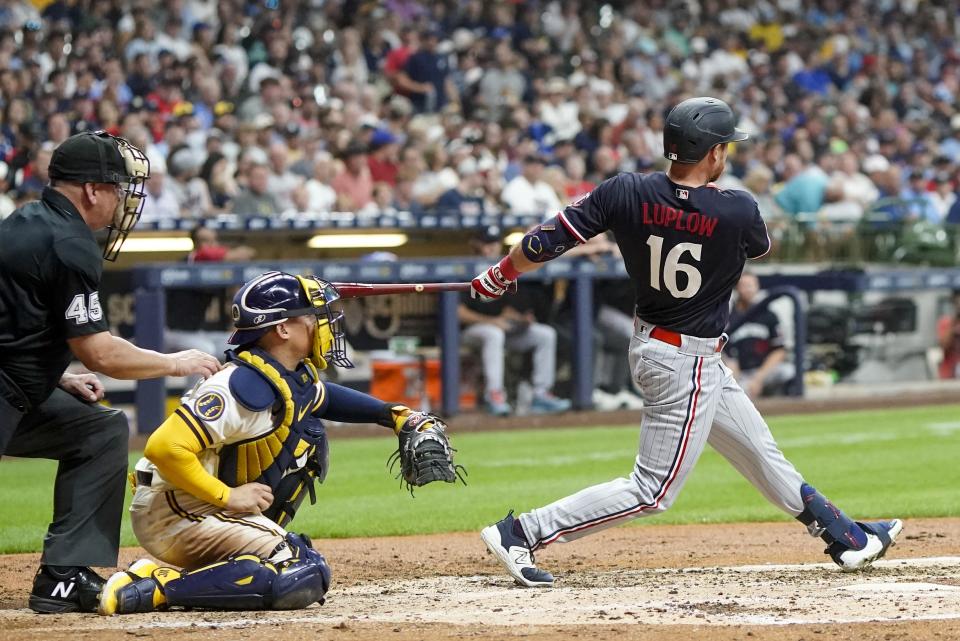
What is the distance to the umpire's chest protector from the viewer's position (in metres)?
4.71

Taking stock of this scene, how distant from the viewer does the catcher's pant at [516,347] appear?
1245 cm

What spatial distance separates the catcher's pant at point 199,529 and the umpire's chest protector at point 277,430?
5.2 inches

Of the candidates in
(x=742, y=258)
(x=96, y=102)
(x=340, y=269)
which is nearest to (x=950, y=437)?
(x=340, y=269)

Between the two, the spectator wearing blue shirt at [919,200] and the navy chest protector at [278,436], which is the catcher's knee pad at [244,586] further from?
the spectator wearing blue shirt at [919,200]

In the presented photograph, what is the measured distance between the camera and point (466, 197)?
1415cm

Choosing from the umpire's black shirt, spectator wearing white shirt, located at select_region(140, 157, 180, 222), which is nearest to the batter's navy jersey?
the umpire's black shirt

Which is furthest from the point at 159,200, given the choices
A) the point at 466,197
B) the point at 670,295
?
the point at 670,295

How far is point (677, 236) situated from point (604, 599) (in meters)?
1.34

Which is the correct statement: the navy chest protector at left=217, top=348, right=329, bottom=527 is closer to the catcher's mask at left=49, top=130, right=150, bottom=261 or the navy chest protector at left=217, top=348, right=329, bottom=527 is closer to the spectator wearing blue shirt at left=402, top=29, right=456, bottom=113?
the catcher's mask at left=49, top=130, right=150, bottom=261

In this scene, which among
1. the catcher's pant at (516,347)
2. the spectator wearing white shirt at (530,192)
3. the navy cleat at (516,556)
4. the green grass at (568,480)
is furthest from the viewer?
the spectator wearing white shirt at (530,192)

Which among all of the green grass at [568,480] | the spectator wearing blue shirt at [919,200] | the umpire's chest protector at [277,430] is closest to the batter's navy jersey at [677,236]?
the umpire's chest protector at [277,430]

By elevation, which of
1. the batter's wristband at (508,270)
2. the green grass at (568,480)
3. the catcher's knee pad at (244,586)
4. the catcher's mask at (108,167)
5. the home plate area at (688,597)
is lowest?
the green grass at (568,480)

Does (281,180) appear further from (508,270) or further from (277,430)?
(277,430)

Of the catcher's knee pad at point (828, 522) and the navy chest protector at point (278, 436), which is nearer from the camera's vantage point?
the navy chest protector at point (278, 436)
